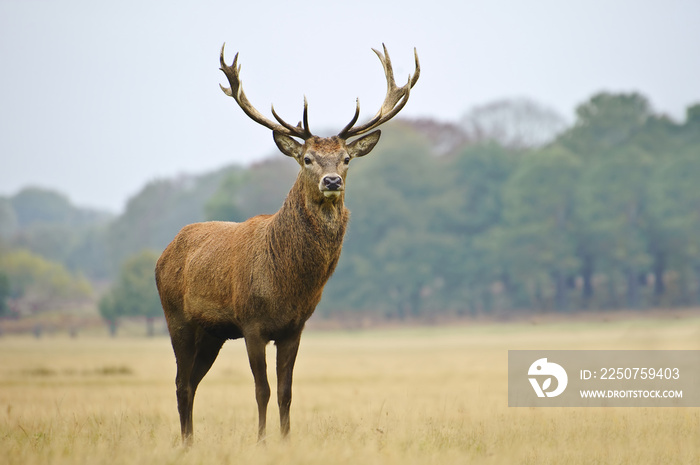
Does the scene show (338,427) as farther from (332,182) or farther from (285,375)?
(332,182)

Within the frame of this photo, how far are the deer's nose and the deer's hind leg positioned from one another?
2476 millimetres

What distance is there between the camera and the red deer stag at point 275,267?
30.5ft

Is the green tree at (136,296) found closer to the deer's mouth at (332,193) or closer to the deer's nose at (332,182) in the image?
the deer's mouth at (332,193)

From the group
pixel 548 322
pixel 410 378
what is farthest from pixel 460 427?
pixel 548 322

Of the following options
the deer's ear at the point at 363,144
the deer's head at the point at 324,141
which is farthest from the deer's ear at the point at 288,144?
the deer's ear at the point at 363,144

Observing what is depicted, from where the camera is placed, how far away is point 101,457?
736 cm

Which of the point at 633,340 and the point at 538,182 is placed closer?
the point at 633,340

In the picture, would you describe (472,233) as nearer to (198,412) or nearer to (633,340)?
(633,340)

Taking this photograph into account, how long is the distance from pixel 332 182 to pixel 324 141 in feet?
2.42

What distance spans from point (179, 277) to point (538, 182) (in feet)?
171

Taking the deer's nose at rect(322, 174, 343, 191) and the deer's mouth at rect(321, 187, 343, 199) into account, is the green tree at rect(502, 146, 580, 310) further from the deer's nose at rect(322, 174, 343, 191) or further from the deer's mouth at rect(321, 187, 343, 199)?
the deer's nose at rect(322, 174, 343, 191)

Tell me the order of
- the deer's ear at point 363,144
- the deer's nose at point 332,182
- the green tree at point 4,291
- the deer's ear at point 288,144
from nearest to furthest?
the deer's nose at point 332,182 < the deer's ear at point 288,144 < the deer's ear at point 363,144 < the green tree at point 4,291

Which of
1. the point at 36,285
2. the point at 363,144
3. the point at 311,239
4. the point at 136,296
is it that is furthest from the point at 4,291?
the point at 311,239

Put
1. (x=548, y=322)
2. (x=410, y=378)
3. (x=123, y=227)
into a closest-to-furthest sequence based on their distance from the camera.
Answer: (x=410, y=378) < (x=548, y=322) < (x=123, y=227)
